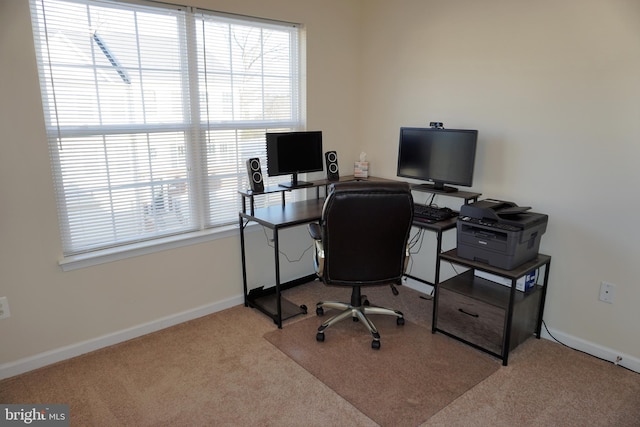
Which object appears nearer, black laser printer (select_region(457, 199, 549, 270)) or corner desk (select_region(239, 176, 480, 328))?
black laser printer (select_region(457, 199, 549, 270))

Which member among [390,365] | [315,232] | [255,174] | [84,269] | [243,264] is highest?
[255,174]

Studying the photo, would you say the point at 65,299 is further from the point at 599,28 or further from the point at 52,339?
the point at 599,28

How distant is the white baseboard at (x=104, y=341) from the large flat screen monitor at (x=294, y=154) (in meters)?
1.04

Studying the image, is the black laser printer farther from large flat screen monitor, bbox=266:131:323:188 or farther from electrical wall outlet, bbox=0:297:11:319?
electrical wall outlet, bbox=0:297:11:319

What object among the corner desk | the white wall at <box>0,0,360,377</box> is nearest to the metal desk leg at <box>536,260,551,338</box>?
the corner desk

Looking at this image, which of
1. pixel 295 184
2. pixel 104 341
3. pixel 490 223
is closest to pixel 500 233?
pixel 490 223

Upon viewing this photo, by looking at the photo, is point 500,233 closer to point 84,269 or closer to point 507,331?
point 507,331

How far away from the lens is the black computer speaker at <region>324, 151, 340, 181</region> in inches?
146

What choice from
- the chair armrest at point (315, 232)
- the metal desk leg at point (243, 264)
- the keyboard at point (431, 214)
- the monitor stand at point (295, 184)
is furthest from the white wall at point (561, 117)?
the metal desk leg at point (243, 264)

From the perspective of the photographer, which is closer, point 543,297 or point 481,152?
point 543,297

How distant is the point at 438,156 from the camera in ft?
10.6

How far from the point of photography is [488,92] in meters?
3.06

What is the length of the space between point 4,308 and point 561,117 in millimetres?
3460

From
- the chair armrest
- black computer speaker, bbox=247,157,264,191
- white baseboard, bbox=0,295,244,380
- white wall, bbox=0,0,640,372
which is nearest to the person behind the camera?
white wall, bbox=0,0,640,372
